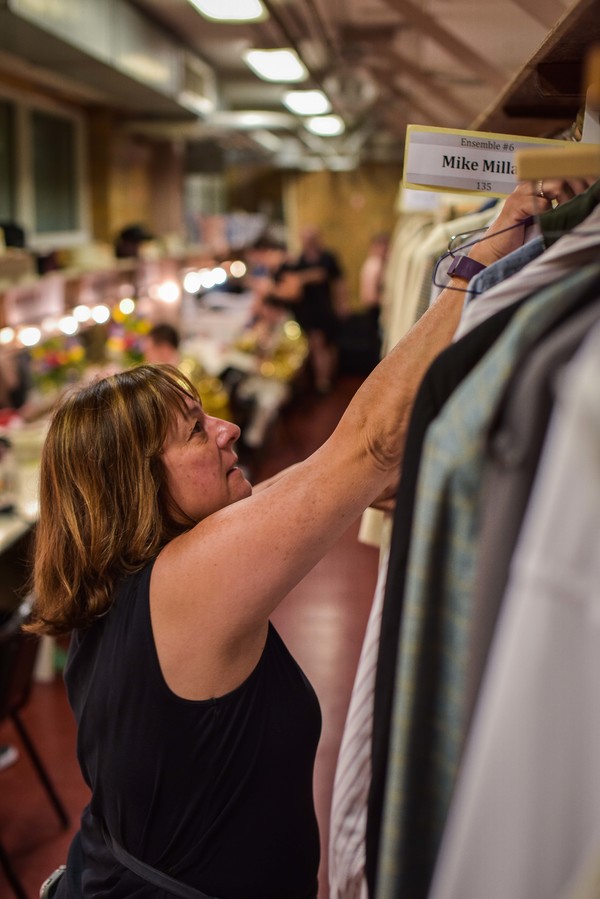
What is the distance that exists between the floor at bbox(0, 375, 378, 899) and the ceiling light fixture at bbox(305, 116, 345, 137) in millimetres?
4411

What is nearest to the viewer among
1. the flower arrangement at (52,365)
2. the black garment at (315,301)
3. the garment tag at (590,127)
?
the garment tag at (590,127)

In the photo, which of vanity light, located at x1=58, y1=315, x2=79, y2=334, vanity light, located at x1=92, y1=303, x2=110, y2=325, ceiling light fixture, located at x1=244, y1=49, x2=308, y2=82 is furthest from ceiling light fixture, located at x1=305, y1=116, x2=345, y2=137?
vanity light, located at x1=58, y1=315, x2=79, y2=334

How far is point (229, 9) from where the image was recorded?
4.29 meters

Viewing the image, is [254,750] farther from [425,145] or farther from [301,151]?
[301,151]

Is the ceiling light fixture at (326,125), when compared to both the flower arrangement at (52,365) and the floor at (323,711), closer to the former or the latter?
the flower arrangement at (52,365)

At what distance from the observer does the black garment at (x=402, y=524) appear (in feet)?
2.76

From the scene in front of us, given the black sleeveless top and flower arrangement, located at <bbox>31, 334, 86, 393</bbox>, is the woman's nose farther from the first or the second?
flower arrangement, located at <bbox>31, 334, 86, 393</bbox>

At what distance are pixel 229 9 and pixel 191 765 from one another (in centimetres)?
386

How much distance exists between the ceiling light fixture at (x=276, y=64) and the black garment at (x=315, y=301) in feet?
17.3

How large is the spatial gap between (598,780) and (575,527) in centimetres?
19

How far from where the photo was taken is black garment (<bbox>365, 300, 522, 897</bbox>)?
84cm

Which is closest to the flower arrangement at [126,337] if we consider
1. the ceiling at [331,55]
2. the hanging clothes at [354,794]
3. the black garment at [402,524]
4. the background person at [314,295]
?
the ceiling at [331,55]

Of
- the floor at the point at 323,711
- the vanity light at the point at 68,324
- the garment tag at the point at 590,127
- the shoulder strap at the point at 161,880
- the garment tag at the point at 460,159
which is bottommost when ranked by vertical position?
the floor at the point at 323,711

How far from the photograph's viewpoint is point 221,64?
374 inches
